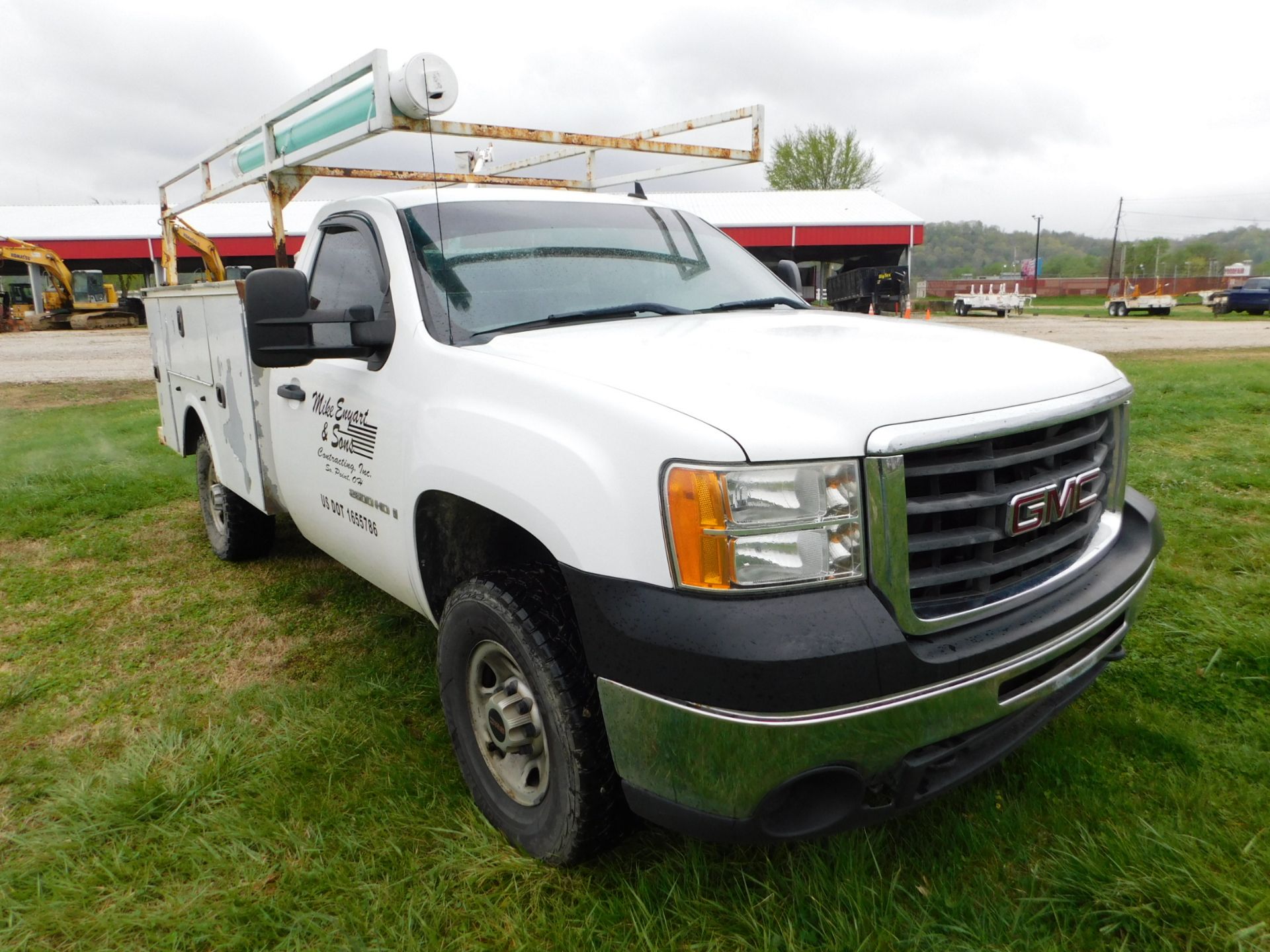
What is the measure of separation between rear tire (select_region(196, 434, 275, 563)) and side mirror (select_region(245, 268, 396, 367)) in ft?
7.19

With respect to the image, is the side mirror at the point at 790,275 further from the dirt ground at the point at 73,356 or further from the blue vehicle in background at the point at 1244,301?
the blue vehicle in background at the point at 1244,301

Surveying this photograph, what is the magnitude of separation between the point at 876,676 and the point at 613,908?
0.90m

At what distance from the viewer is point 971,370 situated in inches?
84.8

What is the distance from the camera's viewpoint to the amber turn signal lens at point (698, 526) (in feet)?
5.90

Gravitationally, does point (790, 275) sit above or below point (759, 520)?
above

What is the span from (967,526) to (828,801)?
2.23 ft

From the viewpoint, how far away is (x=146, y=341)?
2455cm

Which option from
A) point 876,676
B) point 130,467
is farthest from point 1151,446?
point 130,467

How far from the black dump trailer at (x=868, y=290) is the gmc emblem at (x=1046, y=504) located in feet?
11.3

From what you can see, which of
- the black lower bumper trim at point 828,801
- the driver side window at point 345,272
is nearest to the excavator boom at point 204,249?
the driver side window at point 345,272

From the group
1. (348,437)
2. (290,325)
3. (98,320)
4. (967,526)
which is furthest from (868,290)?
(98,320)

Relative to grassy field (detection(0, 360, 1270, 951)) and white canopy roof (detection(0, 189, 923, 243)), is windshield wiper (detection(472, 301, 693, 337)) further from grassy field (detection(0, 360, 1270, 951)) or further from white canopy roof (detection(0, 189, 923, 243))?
white canopy roof (detection(0, 189, 923, 243))

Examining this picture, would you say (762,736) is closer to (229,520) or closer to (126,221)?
(229,520)

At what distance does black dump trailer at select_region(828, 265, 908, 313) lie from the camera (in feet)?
21.7
